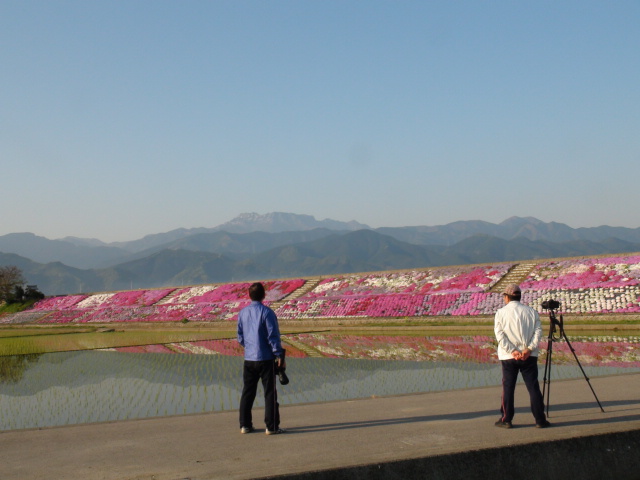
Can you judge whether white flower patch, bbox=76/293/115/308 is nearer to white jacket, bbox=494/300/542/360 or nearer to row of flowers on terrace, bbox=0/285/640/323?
row of flowers on terrace, bbox=0/285/640/323

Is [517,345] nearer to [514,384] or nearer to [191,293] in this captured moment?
[514,384]

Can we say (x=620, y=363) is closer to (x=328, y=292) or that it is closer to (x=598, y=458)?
(x=598, y=458)

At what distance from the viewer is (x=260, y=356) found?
977 cm

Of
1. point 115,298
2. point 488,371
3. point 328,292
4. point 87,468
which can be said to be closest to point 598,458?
point 87,468

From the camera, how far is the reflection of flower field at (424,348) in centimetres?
1895

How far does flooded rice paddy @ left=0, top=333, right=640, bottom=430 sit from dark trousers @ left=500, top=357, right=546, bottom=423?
14.9ft

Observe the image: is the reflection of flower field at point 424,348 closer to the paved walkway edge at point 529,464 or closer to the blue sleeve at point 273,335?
the paved walkway edge at point 529,464

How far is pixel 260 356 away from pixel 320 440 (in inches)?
69.4

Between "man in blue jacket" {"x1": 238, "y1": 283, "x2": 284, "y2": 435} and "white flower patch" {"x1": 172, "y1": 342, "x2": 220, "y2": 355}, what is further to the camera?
"white flower patch" {"x1": 172, "y1": 342, "x2": 220, "y2": 355}

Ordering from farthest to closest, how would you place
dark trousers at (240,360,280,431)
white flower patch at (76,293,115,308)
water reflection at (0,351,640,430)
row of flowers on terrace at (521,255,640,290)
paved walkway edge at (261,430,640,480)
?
white flower patch at (76,293,115,308), row of flowers on terrace at (521,255,640,290), water reflection at (0,351,640,430), dark trousers at (240,360,280,431), paved walkway edge at (261,430,640,480)

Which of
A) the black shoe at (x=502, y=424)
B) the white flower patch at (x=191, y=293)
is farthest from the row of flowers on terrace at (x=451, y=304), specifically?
the black shoe at (x=502, y=424)

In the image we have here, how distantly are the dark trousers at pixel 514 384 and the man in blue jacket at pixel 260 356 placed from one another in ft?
11.1

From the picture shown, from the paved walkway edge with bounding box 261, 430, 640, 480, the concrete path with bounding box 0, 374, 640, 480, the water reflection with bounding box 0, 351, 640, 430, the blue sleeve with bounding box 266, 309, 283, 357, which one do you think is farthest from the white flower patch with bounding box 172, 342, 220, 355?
the paved walkway edge with bounding box 261, 430, 640, 480

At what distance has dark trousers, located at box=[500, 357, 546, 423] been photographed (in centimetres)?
888
